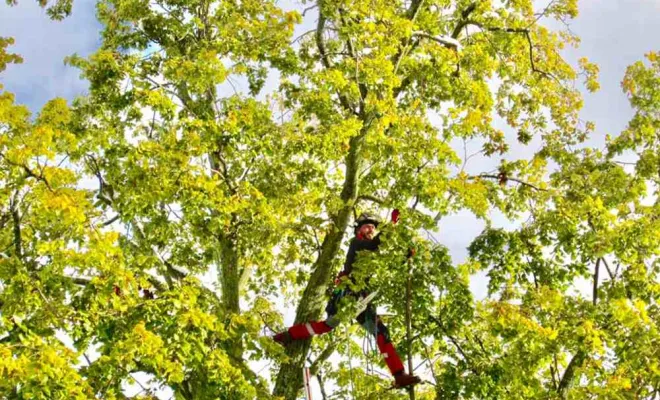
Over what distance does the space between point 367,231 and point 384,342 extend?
1.38m

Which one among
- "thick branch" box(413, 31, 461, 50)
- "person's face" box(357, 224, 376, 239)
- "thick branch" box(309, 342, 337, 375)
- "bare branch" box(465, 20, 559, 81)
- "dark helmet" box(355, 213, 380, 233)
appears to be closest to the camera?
"person's face" box(357, 224, 376, 239)

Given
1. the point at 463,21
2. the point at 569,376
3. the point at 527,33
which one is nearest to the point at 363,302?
the point at 569,376

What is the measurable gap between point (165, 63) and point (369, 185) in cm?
329

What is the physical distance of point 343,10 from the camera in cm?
888

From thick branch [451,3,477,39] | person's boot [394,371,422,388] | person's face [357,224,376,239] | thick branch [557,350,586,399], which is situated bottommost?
thick branch [557,350,586,399]

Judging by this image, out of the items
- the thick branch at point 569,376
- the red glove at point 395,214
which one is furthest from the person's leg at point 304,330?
the thick branch at point 569,376

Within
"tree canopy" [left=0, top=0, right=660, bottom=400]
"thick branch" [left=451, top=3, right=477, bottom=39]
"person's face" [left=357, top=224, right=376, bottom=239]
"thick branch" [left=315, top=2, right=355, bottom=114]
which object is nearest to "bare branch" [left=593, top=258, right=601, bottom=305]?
"tree canopy" [left=0, top=0, right=660, bottom=400]

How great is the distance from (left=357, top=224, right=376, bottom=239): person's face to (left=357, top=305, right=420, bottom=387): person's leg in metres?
0.90

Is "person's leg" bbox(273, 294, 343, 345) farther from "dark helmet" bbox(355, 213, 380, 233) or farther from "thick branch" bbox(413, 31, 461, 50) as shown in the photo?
"thick branch" bbox(413, 31, 461, 50)

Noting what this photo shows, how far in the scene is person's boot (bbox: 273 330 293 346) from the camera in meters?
8.40

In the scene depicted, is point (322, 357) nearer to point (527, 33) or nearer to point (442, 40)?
point (442, 40)

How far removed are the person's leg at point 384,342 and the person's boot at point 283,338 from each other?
90 cm

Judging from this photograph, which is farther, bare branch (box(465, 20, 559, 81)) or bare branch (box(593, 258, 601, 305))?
bare branch (box(465, 20, 559, 81))

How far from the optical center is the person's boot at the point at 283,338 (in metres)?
8.40
